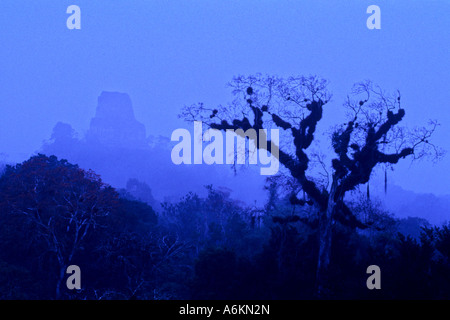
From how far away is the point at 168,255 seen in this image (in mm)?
17828

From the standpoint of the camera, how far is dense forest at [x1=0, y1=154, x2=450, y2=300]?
1148 cm

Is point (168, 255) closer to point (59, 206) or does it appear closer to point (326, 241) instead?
point (59, 206)

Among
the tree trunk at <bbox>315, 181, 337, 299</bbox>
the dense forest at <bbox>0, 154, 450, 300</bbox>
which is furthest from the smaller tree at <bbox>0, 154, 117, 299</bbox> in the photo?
the tree trunk at <bbox>315, 181, 337, 299</bbox>

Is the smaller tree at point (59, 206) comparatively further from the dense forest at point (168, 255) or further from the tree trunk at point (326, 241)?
the tree trunk at point (326, 241)

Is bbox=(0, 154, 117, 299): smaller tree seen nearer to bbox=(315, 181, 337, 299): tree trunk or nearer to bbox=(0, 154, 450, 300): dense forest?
bbox=(0, 154, 450, 300): dense forest

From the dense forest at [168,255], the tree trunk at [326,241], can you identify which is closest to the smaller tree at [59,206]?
the dense forest at [168,255]

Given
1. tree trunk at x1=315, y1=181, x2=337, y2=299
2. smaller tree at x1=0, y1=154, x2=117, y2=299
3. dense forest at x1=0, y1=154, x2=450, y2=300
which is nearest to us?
dense forest at x1=0, y1=154, x2=450, y2=300

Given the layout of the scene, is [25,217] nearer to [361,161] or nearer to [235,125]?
[235,125]

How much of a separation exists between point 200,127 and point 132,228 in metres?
9.18

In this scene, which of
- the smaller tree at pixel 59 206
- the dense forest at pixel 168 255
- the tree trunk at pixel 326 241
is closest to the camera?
the dense forest at pixel 168 255

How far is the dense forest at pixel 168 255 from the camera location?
1148 cm

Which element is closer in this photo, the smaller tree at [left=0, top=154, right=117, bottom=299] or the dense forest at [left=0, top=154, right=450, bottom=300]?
the dense forest at [left=0, top=154, right=450, bottom=300]
